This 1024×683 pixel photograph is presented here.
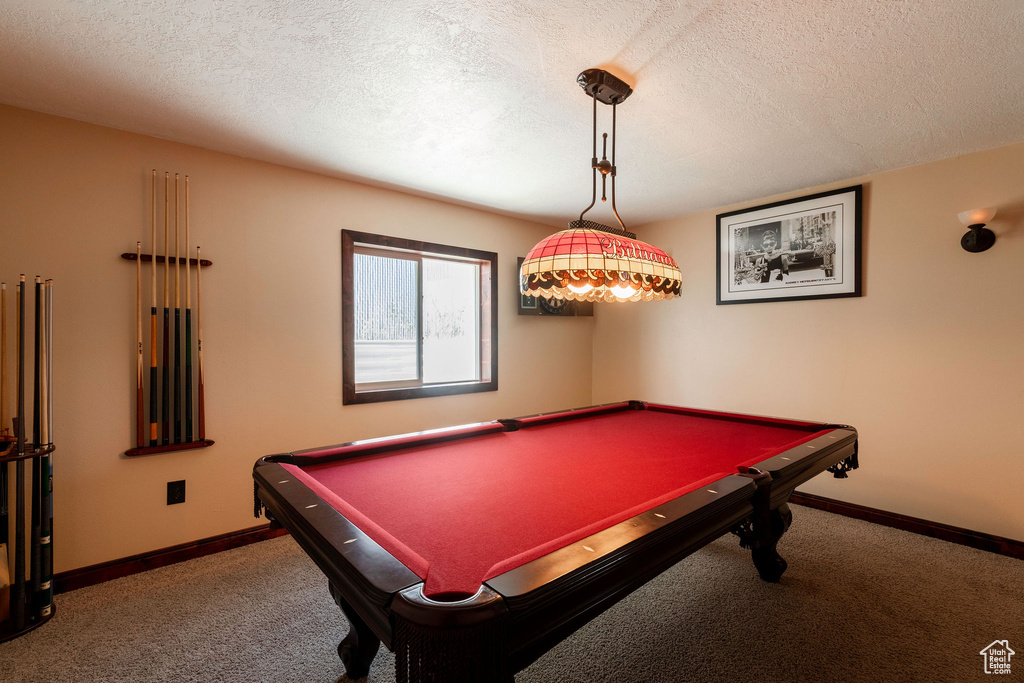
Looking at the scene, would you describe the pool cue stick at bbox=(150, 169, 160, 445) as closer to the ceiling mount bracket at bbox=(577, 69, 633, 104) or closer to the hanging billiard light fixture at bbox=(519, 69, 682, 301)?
the hanging billiard light fixture at bbox=(519, 69, 682, 301)

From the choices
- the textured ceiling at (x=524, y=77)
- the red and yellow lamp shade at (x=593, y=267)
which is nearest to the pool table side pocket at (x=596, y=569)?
the red and yellow lamp shade at (x=593, y=267)

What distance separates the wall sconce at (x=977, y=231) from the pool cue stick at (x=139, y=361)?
444cm

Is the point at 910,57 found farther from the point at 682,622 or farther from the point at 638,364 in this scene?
the point at 638,364

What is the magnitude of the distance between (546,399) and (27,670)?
3.37 metres

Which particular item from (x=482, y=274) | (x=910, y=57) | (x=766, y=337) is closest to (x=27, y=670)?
(x=482, y=274)

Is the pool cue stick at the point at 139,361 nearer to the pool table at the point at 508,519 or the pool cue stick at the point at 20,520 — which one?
the pool cue stick at the point at 20,520

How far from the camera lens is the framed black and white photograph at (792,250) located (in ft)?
10.0

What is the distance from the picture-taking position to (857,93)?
1.95 metres

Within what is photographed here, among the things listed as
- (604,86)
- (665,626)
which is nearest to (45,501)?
(665,626)

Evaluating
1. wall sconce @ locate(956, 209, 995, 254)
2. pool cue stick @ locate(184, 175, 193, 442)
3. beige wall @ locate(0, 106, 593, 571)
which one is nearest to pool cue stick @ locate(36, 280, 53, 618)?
beige wall @ locate(0, 106, 593, 571)

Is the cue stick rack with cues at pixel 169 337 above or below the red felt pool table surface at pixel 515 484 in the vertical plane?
above

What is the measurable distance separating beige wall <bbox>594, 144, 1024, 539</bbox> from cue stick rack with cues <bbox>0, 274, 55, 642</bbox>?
4131 millimetres

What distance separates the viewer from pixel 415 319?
350cm

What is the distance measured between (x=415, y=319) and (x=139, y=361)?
5.54 feet
